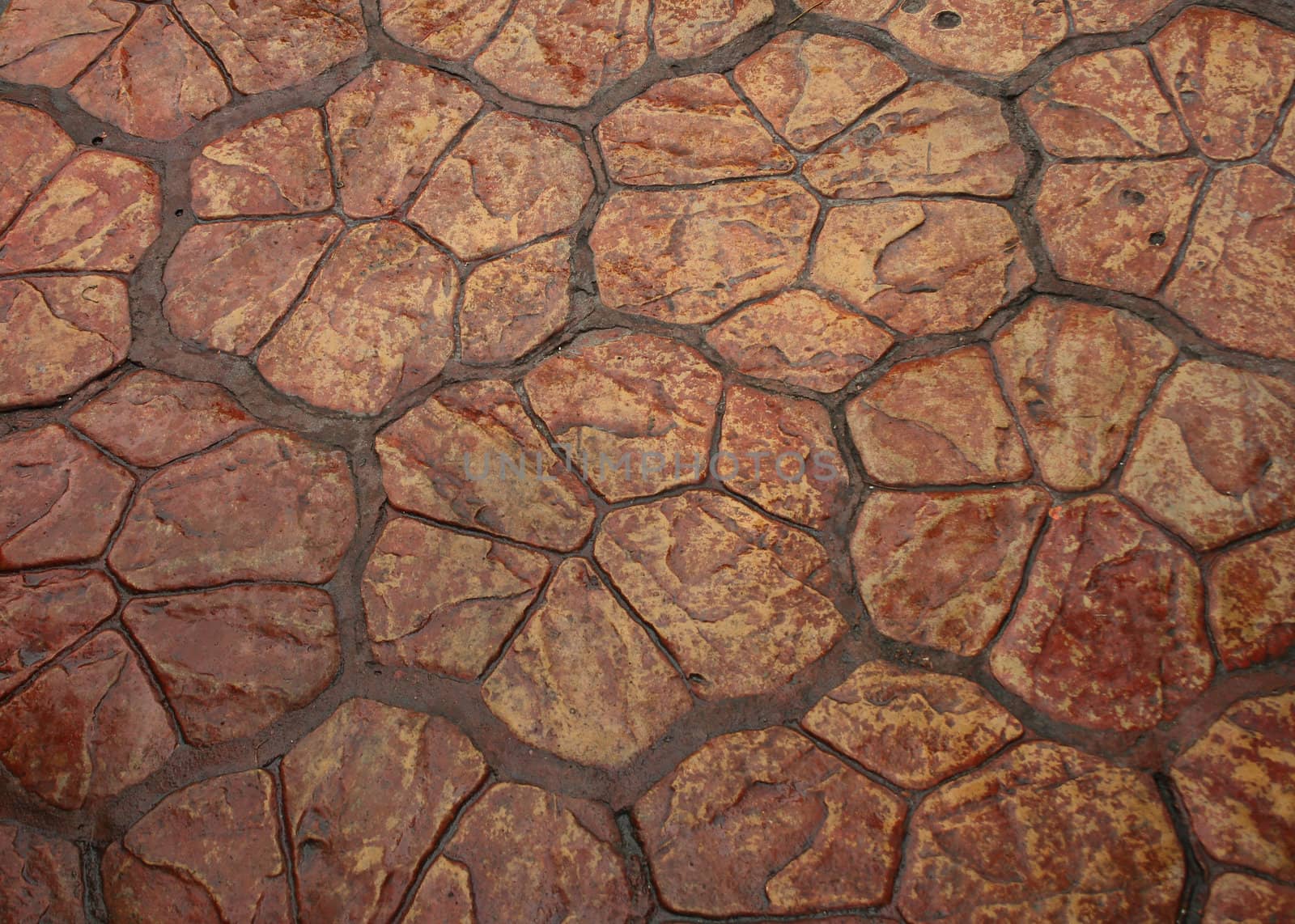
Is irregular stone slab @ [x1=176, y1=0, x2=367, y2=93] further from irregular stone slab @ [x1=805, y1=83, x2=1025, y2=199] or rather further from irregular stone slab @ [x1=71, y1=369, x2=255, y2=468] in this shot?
irregular stone slab @ [x1=805, y1=83, x2=1025, y2=199]

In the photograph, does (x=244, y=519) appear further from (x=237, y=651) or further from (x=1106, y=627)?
(x=1106, y=627)

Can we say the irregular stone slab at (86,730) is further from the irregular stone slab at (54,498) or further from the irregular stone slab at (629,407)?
the irregular stone slab at (629,407)

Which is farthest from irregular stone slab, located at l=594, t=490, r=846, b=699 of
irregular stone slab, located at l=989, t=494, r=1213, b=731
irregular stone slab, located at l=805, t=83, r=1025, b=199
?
irregular stone slab, located at l=805, t=83, r=1025, b=199

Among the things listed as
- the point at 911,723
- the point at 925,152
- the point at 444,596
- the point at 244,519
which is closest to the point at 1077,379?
the point at 925,152

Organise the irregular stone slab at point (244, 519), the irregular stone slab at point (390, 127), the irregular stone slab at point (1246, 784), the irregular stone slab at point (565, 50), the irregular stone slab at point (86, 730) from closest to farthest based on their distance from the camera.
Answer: the irregular stone slab at point (1246, 784), the irregular stone slab at point (86, 730), the irregular stone slab at point (244, 519), the irregular stone slab at point (390, 127), the irregular stone slab at point (565, 50)

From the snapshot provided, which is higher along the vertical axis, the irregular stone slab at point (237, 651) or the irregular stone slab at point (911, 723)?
the irregular stone slab at point (237, 651)

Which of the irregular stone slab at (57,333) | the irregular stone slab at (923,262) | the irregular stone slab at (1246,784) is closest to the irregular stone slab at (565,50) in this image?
the irregular stone slab at (923,262)

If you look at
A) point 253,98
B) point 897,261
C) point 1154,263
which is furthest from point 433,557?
point 1154,263
